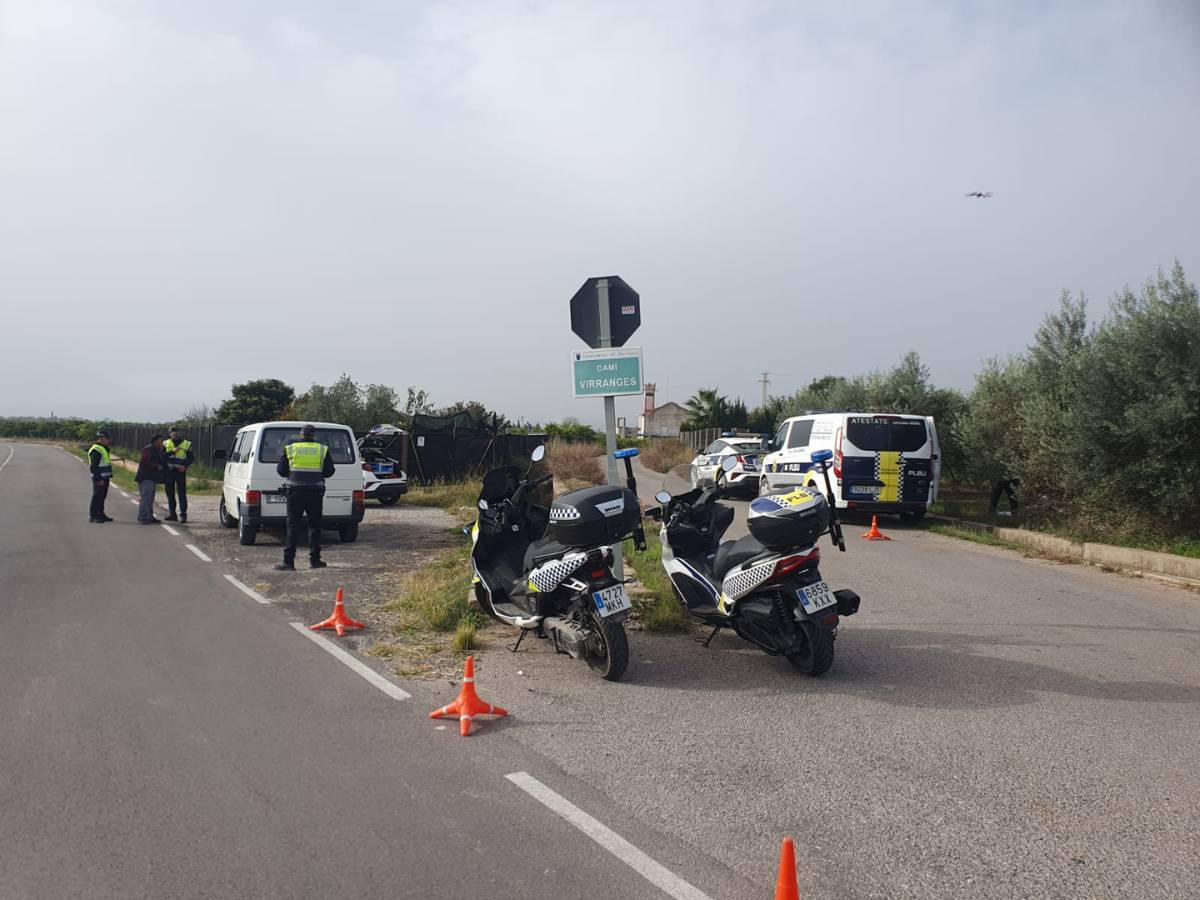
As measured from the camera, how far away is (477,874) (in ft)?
11.1

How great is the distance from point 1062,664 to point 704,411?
162ft

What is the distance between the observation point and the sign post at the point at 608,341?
7.81 m

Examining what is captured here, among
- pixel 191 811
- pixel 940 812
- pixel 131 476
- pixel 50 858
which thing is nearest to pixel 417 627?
pixel 191 811

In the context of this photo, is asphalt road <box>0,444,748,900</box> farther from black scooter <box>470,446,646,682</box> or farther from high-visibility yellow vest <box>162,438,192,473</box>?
high-visibility yellow vest <box>162,438,192,473</box>

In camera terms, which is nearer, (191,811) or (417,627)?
(191,811)

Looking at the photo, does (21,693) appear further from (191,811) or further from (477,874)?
(477,874)

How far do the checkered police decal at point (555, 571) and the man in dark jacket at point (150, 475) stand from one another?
38.7 ft

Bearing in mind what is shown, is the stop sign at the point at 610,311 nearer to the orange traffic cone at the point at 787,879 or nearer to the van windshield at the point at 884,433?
the orange traffic cone at the point at 787,879

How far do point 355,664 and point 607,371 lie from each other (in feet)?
10.8

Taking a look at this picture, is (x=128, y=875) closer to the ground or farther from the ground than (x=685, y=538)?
closer to the ground

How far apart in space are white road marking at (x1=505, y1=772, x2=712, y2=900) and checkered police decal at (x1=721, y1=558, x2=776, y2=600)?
2.37 m

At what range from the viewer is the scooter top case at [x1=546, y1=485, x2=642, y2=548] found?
6.14 meters

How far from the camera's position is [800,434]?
54.6ft

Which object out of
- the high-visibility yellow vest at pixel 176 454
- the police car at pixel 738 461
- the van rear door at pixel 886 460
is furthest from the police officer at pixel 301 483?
the police car at pixel 738 461
